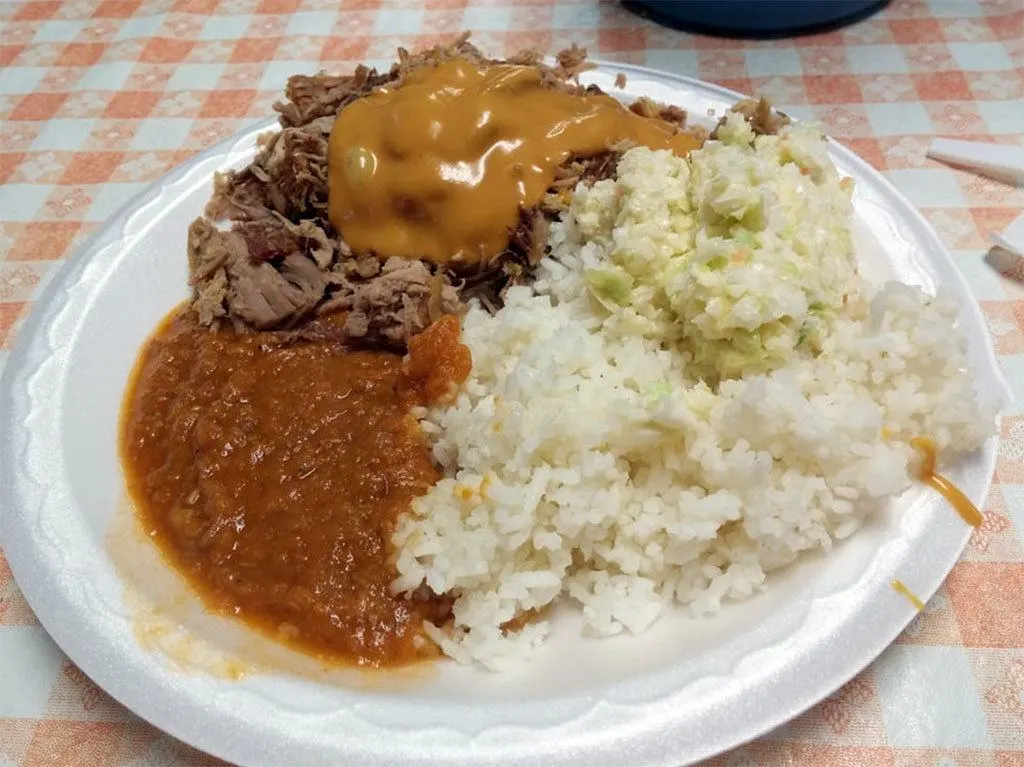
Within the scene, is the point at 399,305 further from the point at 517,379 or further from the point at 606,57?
the point at 606,57

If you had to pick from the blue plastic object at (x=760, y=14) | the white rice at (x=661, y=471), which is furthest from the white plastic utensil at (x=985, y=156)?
the white rice at (x=661, y=471)

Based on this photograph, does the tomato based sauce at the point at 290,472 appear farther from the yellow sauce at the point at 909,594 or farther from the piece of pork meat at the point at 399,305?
the yellow sauce at the point at 909,594

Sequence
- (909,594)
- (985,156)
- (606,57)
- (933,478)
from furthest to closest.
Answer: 1. (606,57)
2. (985,156)
3. (933,478)
4. (909,594)

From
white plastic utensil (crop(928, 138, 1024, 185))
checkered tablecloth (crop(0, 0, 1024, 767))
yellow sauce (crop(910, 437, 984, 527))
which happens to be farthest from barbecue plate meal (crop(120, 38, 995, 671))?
white plastic utensil (crop(928, 138, 1024, 185))

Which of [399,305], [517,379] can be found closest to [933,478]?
[517,379]

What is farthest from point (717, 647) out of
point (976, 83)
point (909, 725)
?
point (976, 83)

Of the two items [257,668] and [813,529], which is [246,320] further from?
[813,529]
